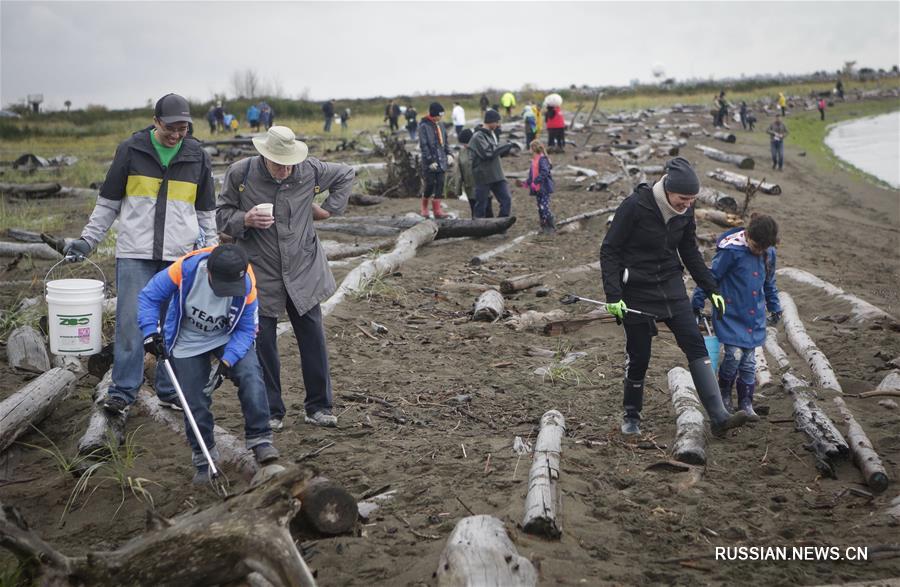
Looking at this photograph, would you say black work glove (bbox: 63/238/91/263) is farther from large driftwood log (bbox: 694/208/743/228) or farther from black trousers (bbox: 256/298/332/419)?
large driftwood log (bbox: 694/208/743/228)

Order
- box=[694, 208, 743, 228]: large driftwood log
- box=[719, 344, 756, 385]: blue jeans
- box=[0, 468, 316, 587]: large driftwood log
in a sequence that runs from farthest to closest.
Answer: box=[694, 208, 743, 228]: large driftwood log
box=[719, 344, 756, 385]: blue jeans
box=[0, 468, 316, 587]: large driftwood log

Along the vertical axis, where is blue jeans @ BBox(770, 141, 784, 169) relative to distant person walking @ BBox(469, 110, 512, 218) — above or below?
below

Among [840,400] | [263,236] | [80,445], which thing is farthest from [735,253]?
[80,445]

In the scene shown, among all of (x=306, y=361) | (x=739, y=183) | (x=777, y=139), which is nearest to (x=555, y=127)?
(x=739, y=183)

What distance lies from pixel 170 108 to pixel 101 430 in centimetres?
213

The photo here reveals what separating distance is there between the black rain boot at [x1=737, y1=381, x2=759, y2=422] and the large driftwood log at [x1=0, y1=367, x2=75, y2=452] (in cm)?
499

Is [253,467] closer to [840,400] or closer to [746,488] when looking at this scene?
[746,488]

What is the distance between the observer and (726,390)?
6.58m

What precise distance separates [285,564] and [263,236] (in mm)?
2765

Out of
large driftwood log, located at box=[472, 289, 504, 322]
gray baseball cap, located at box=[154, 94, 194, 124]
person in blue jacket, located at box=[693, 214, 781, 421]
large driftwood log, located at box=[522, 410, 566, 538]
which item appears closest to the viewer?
large driftwood log, located at box=[522, 410, 566, 538]

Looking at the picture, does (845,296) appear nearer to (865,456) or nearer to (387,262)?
(865,456)

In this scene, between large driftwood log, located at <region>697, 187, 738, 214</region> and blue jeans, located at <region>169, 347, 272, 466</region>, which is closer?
blue jeans, located at <region>169, 347, 272, 466</region>

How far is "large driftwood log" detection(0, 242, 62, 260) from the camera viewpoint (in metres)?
11.5

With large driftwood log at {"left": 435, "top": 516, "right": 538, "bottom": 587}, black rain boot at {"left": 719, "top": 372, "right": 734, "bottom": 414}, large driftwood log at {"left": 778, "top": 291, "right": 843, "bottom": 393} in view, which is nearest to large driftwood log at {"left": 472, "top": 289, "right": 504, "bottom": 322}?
large driftwood log at {"left": 778, "top": 291, "right": 843, "bottom": 393}
